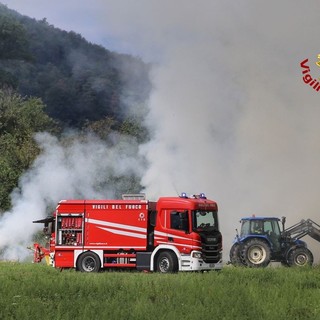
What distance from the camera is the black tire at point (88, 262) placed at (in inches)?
1023

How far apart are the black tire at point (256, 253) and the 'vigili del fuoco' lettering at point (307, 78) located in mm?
12489

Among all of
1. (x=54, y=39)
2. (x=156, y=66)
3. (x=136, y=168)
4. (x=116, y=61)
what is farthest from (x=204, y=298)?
(x=54, y=39)

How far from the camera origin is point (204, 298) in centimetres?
1564

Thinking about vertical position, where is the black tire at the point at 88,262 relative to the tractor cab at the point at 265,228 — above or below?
below

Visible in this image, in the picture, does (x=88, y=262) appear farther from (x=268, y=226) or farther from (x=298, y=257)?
(x=298, y=257)

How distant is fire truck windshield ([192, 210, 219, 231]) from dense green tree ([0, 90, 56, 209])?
16.8 m

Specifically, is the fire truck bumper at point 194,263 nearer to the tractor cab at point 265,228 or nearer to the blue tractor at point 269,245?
the blue tractor at point 269,245

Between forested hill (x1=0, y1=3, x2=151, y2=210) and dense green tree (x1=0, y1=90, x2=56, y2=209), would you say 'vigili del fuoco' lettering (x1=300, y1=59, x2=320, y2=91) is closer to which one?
forested hill (x1=0, y1=3, x2=151, y2=210)

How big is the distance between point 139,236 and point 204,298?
10.3 m

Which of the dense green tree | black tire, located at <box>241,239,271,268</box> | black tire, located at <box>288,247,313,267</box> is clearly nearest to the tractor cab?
black tire, located at <box>241,239,271,268</box>

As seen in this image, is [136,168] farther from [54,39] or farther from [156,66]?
[54,39]

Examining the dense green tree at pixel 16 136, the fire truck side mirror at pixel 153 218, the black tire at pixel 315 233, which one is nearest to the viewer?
the fire truck side mirror at pixel 153 218

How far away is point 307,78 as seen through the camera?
36.2 meters

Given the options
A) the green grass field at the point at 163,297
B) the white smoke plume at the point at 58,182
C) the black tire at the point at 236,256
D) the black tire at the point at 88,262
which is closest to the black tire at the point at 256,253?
the black tire at the point at 236,256
